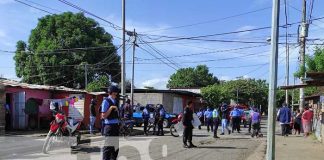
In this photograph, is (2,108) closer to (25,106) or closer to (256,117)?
(25,106)

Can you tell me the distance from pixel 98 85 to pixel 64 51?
27.8ft

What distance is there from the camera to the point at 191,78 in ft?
311

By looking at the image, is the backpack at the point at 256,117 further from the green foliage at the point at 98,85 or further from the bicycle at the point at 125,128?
the green foliage at the point at 98,85

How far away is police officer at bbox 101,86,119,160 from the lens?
10.1m

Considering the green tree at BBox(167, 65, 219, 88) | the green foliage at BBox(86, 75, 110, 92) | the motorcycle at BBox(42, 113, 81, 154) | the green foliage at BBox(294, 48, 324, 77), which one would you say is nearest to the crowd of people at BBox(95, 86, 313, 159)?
the green foliage at BBox(294, 48, 324, 77)

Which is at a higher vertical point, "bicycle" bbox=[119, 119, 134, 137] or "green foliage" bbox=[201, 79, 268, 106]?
"green foliage" bbox=[201, 79, 268, 106]

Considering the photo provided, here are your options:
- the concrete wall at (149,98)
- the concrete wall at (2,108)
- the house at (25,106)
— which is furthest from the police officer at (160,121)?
the concrete wall at (149,98)

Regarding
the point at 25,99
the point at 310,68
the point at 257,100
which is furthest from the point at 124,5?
the point at 257,100

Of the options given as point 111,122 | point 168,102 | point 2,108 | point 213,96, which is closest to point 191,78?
point 213,96

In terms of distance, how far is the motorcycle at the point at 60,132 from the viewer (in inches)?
591

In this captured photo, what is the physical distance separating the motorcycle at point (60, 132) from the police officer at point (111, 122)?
5128 millimetres

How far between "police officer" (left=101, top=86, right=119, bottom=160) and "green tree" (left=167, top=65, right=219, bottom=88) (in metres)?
83.0

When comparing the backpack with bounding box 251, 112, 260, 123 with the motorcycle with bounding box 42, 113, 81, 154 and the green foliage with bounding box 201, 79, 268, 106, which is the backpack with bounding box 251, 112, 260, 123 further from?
the green foliage with bounding box 201, 79, 268, 106

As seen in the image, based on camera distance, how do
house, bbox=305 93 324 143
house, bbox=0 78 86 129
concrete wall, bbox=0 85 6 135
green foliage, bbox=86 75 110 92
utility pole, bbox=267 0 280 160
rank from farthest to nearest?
green foliage, bbox=86 75 110 92 → house, bbox=0 78 86 129 → concrete wall, bbox=0 85 6 135 → house, bbox=305 93 324 143 → utility pole, bbox=267 0 280 160
